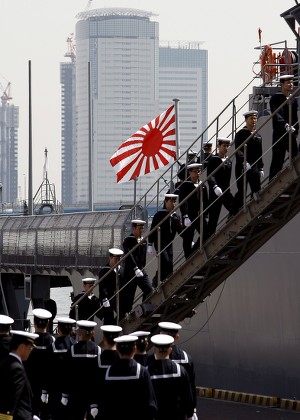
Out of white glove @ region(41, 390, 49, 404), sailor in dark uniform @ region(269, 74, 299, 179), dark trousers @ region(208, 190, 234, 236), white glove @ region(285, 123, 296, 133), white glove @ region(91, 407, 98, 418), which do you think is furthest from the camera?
dark trousers @ region(208, 190, 234, 236)

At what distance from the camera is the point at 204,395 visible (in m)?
24.1

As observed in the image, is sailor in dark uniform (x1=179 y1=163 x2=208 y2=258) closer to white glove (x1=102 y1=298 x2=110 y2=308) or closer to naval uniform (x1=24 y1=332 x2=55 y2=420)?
white glove (x1=102 y1=298 x2=110 y2=308)

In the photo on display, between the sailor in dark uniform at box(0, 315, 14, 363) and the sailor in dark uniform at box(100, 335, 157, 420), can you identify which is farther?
the sailor in dark uniform at box(0, 315, 14, 363)

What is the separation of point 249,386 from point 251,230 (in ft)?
20.7

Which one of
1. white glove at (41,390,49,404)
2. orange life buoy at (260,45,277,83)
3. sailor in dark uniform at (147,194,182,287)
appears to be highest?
orange life buoy at (260,45,277,83)

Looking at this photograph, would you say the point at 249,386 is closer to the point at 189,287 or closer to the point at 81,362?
the point at 189,287

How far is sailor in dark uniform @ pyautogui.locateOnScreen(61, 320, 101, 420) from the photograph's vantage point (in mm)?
14453

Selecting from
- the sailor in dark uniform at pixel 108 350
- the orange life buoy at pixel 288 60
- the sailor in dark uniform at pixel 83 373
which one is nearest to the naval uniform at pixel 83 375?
the sailor in dark uniform at pixel 83 373

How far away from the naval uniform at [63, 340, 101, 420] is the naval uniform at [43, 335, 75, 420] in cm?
42

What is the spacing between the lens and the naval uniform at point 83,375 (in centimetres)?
1453

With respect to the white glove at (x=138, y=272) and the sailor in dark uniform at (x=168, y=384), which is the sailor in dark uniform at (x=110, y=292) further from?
the sailor in dark uniform at (x=168, y=384)

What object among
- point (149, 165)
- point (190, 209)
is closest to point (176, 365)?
point (190, 209)

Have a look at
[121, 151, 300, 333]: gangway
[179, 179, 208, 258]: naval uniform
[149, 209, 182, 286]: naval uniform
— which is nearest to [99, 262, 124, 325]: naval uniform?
[121, 151, 300, 333]: gangway

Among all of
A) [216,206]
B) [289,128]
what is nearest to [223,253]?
[216,206]
